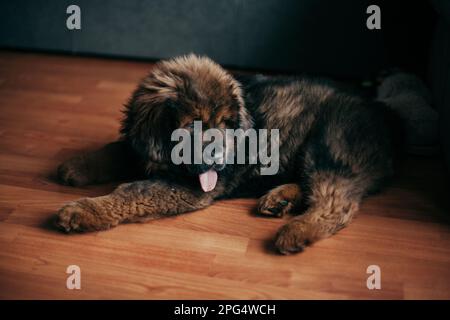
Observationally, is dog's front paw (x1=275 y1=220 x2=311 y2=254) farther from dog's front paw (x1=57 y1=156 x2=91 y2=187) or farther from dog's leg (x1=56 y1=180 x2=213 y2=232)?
dog's front paw (x1=57 y1=156 x2=91 y2=187)

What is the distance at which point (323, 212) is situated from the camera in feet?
6.82

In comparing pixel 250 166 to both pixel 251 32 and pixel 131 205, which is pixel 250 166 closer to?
pixel 131 205

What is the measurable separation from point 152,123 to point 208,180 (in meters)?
0.32

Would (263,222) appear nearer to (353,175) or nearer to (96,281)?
(353,175)

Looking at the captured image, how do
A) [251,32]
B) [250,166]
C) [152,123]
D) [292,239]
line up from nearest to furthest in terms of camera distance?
[292,239]
[152,123]
[250,166]
[251,32]

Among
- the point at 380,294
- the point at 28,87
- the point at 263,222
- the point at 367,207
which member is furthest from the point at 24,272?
the point at 28,87

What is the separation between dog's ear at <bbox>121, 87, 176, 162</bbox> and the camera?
207 cm

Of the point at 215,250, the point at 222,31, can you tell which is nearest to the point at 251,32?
the point at 222,31

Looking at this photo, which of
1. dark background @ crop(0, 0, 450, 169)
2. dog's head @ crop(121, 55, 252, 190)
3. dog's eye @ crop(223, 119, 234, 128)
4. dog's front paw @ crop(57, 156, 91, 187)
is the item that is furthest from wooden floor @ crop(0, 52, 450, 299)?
dark background @ crop(0, 0, 450, 169)

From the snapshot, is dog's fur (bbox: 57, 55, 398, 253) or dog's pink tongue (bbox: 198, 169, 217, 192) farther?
dog's pink tongue (bbox: 198, 169, 217, 192)

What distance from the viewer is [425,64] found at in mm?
3277

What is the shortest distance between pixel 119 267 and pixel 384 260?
37.8 inches

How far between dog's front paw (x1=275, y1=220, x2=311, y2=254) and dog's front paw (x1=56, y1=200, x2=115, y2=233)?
2.16 ft

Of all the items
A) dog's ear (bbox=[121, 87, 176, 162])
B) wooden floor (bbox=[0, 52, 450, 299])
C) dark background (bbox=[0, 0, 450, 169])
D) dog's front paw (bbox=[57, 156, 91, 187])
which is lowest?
wooden floor (bbox=[0, 52, 450, 299])
